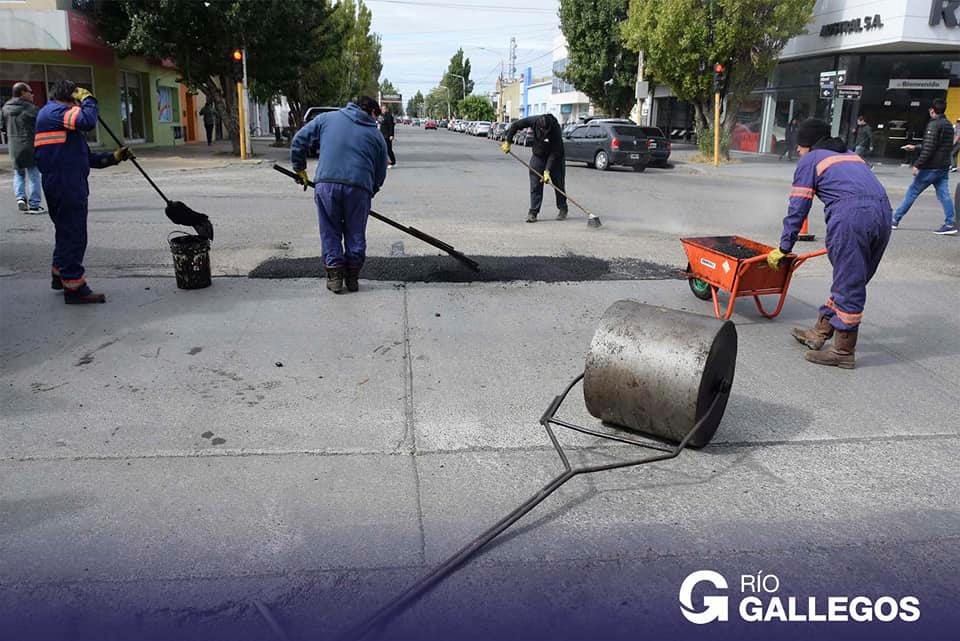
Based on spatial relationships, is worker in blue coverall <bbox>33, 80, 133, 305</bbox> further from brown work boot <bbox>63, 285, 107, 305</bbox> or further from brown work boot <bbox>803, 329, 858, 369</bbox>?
brown work boot <bbox>803, 329, 858, 369</bbox>

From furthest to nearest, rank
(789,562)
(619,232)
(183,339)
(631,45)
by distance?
(631,45)
(619,232)
(183,339)
(789,562)

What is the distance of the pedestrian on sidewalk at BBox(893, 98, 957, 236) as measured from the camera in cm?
1111

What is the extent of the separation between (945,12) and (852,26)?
304cm

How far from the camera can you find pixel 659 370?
Result: 3.99 m

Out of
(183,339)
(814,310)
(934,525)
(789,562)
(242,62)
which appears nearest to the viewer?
(789,562)

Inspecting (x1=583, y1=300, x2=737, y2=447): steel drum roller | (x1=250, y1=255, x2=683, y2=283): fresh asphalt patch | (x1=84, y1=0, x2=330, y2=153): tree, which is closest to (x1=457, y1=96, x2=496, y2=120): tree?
(x1=84, y1=0, x2=330, y2=153): tree

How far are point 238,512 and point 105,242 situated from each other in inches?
293

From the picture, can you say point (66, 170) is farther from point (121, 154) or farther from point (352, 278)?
point (352, 278)

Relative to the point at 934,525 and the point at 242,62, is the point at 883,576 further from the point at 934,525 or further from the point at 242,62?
the point at 242,62

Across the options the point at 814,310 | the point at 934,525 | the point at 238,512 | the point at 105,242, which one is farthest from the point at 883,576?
the point at 105,242

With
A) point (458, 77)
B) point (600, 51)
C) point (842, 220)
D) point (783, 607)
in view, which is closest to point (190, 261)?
point (842, 220)

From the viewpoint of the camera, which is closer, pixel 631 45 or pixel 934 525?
pixel 934 525

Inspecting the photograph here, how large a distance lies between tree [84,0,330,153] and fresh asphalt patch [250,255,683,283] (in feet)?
56.9

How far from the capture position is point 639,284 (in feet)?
25.9
